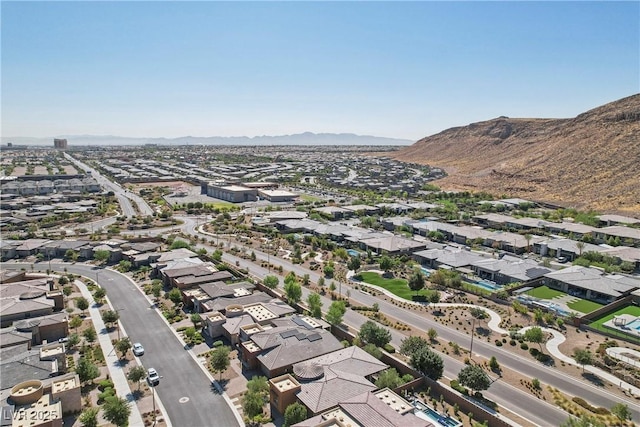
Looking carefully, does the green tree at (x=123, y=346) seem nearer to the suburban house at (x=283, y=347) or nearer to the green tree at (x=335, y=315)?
the suburban house at (x=283, y=347)

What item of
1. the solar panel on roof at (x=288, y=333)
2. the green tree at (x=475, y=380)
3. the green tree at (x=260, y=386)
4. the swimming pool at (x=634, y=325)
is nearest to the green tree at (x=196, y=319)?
the solar panel on roof at (x=288, y=333)

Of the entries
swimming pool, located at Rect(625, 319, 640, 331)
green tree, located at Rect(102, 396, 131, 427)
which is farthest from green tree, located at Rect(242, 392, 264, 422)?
swimming pool, located at Rect(625, 319, 640, 331)

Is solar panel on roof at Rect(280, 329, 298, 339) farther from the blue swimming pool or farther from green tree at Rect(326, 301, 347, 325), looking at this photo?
the blue swimming pool

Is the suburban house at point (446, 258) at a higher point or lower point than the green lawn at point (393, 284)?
higher

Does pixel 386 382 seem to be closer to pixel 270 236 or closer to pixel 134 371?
pixel 134 371

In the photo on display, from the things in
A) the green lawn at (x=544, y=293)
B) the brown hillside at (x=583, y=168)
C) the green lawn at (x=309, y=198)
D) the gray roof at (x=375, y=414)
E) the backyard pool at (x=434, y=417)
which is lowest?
the backyard pool at (x=434, y=417)

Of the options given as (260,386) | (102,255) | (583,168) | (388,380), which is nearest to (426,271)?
(388,380)
